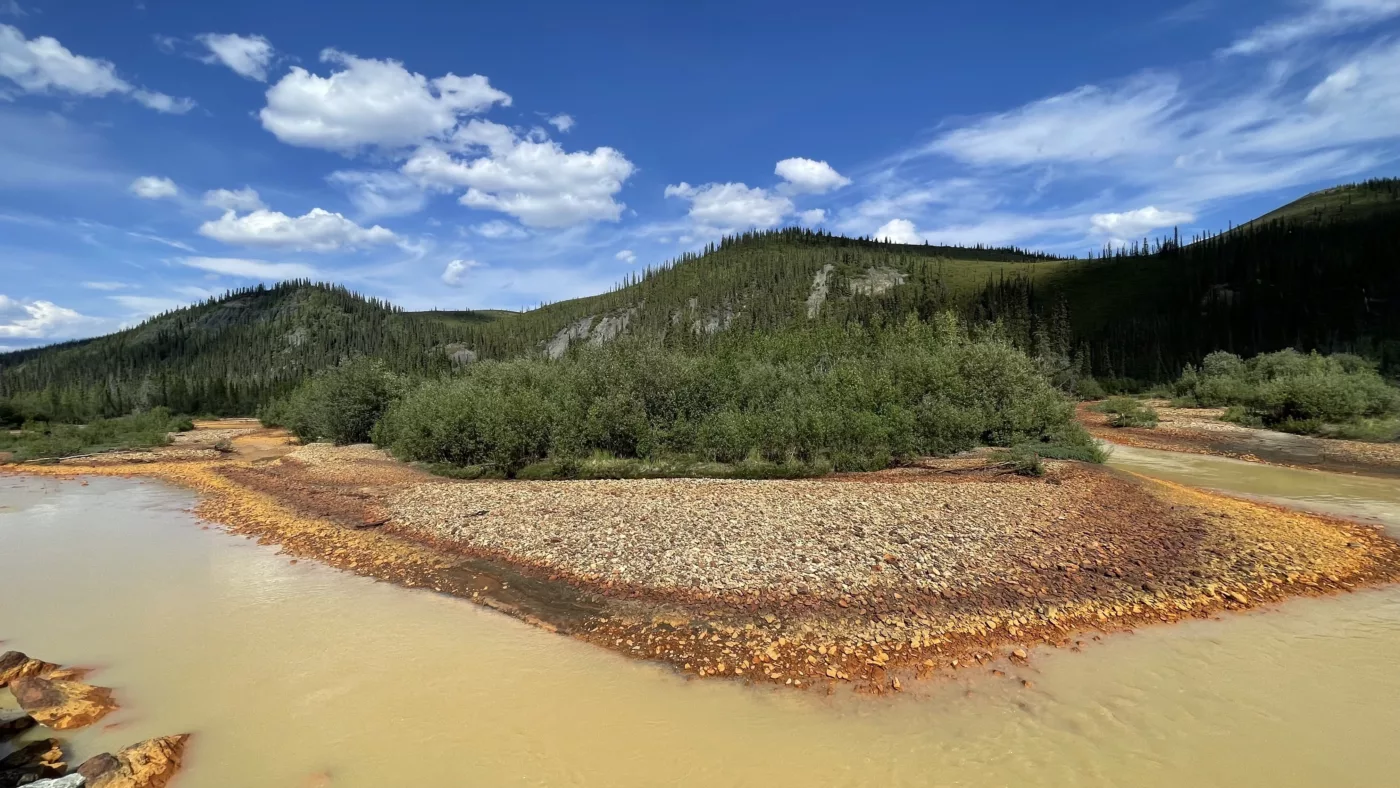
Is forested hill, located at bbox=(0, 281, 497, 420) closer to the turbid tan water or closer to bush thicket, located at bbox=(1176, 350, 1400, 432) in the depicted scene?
the turbid tan water

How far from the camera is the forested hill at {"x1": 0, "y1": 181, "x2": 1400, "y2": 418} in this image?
89.0 meters

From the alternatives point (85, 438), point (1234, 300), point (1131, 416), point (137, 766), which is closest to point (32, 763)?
point (137, 766)

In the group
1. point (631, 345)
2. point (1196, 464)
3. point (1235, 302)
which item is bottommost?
point (1196, 464)

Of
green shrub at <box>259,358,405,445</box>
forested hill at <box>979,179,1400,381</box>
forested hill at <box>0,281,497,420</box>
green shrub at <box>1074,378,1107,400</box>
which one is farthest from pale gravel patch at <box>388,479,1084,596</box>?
forested hill at <box>0,281,497,420</box>

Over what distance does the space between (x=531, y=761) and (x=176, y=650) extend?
7990 millimetres

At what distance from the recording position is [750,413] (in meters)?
31.2

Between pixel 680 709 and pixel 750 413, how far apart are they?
75.2 ft

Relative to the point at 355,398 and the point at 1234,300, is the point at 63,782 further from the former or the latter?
the point at 1234,300

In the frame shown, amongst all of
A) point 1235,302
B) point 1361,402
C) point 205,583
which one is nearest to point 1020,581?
point 205,583

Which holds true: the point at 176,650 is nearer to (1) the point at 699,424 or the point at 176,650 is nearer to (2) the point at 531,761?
(2) the point at 531,761

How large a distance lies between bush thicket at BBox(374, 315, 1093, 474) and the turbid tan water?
17.2 m

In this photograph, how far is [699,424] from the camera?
3178cm

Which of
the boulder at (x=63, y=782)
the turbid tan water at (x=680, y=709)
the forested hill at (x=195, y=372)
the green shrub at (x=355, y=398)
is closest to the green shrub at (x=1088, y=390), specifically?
the turbid tan water at (x=680, y=709)

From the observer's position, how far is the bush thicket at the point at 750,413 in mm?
29000
